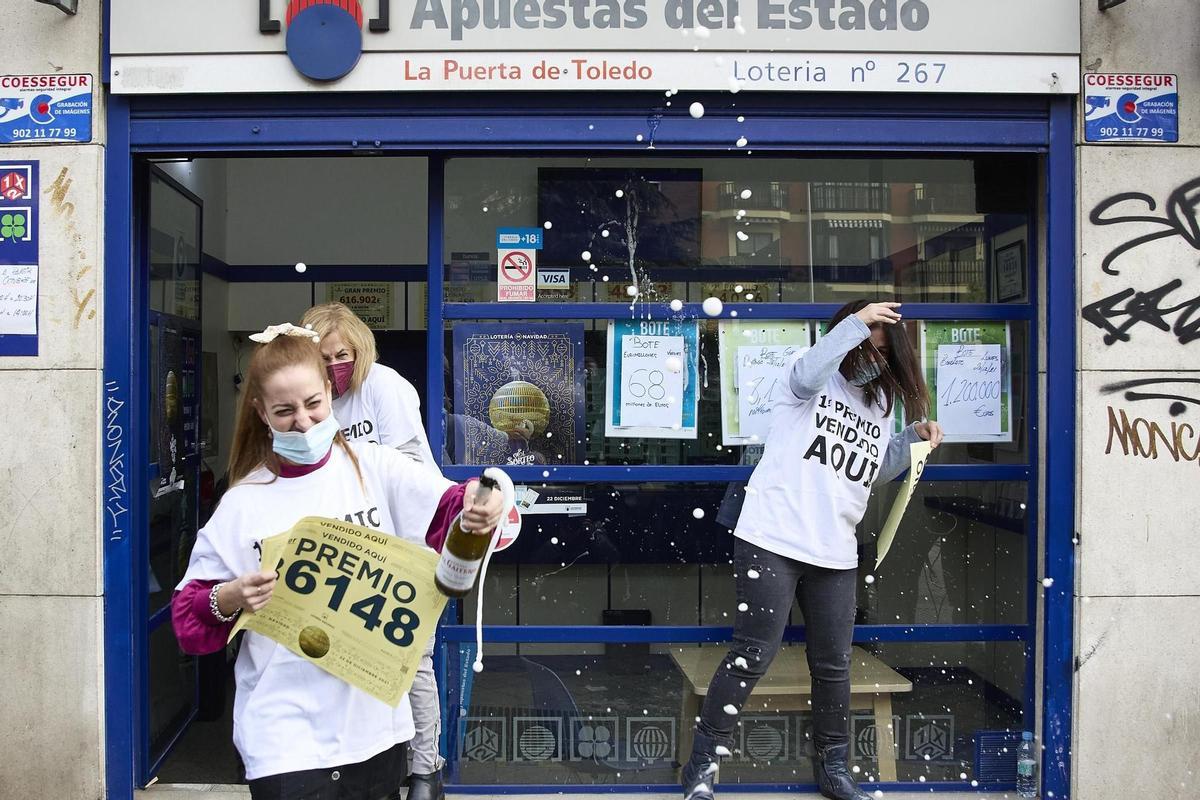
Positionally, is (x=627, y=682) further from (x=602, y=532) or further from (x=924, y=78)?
(x=924, y=78)

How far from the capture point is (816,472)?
3988 millimetres

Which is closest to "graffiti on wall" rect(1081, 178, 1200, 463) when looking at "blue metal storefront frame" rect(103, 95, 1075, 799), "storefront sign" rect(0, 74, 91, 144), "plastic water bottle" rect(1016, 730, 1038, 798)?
"blue metal storefront frame" rect(103, 95, 1075, 799)

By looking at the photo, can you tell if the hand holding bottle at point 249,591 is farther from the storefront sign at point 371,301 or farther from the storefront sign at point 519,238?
the storefront sign at point 371,301

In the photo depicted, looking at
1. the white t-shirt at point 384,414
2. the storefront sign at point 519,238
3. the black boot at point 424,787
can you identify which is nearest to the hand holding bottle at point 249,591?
the white t-shirt at point 384,414

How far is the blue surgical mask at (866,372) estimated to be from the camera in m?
4.01

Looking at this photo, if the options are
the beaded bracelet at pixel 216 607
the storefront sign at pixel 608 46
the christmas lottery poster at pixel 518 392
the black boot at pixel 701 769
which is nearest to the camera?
the beaded bracelet at pixel 216 607

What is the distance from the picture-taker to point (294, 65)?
4188 mm

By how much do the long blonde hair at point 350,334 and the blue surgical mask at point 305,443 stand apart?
4.60 feet

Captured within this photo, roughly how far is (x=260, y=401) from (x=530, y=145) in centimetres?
219

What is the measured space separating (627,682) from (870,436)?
5.03 ft

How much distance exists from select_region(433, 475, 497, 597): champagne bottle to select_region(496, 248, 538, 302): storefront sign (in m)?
2.39

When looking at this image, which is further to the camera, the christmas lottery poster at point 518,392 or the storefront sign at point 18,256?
the christmas lottery poster at point 518,392

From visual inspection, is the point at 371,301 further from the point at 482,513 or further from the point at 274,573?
the point at 482,513

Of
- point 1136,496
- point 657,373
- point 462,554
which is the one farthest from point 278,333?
point 1136,496
